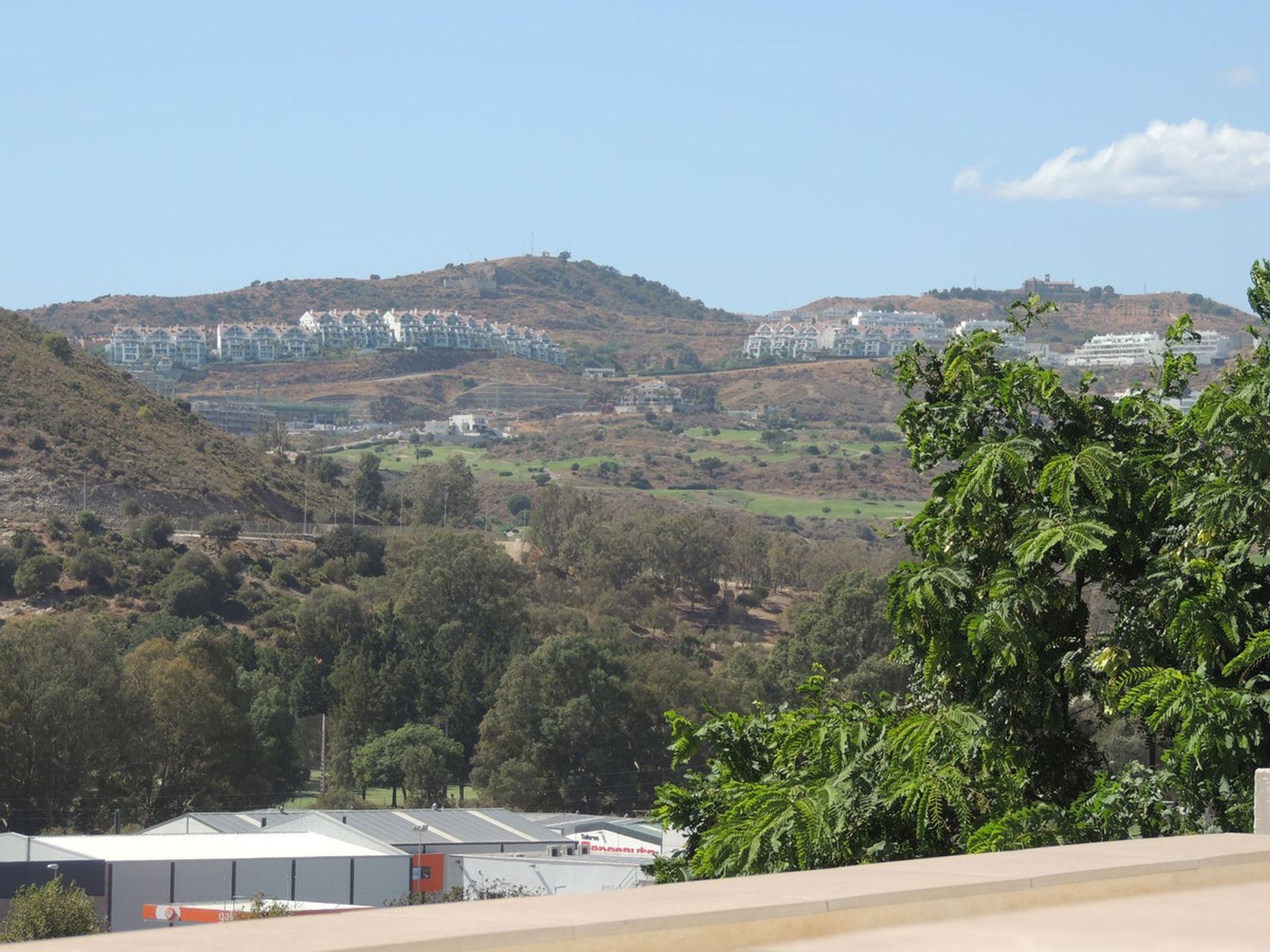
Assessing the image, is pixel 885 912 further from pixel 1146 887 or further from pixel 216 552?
Result: pixel 216 552

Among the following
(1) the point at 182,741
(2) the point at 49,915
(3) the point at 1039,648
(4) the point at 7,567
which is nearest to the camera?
(3) the point at 1039,648

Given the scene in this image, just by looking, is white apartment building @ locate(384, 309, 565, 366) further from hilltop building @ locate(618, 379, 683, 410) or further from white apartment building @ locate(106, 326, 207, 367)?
hilltop building @ locate(618, 379, 683, 410)

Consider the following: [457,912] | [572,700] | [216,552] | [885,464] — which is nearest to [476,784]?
[572,700]

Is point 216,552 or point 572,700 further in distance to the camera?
point 216,552

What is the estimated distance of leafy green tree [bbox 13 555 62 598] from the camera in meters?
63.3

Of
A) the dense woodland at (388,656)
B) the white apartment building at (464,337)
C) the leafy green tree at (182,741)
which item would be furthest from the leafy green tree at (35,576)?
the white apartment building at (464,337)

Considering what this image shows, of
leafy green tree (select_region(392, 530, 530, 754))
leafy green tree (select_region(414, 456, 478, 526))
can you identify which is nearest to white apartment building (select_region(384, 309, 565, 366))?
leafy green tree (select_region(414, 456, 478, 526))

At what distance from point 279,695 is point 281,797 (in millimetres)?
3581

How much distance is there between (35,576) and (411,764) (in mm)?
19098

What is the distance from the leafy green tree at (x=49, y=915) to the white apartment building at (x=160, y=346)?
155 metres

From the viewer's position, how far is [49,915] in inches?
1150

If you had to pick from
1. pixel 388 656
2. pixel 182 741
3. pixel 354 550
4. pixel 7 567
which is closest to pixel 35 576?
pixel 7 567

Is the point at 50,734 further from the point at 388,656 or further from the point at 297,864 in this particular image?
the point at 388,656

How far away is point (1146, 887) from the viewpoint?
14.4 feet
